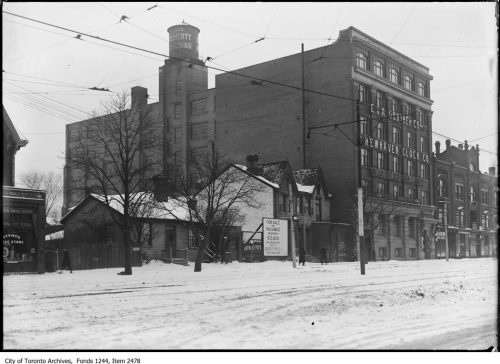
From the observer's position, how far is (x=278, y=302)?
15.5 metres

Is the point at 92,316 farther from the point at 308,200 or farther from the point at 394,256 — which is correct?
the point at 394,256

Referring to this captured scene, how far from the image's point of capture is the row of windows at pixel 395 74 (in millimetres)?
55344

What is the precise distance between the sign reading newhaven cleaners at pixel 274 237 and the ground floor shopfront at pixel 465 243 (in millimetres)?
32469

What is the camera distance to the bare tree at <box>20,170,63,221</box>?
63.4 meters

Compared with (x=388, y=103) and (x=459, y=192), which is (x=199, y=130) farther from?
(x=459, y=192)

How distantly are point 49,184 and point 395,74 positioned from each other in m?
39.1

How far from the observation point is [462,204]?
75562 mm

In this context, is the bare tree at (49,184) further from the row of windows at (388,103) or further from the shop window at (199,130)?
the row of windows at (388,103)

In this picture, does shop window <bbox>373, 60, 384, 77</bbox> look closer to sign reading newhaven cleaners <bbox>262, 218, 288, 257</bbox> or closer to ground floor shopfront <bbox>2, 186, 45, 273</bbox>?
sign reading newhaven cleaners <bbox>262, 218, 288, 257</bbox>

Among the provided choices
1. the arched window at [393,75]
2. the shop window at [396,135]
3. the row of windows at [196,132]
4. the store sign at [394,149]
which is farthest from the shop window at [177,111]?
the arched window at [393,75]

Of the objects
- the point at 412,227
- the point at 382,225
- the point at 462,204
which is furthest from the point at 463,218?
the point at 382,225

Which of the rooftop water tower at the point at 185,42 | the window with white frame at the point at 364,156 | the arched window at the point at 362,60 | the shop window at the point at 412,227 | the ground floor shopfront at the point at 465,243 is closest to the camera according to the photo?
the arched window at the point at 362,60

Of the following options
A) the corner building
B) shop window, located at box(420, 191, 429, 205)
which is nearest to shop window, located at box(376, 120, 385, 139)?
the corner building

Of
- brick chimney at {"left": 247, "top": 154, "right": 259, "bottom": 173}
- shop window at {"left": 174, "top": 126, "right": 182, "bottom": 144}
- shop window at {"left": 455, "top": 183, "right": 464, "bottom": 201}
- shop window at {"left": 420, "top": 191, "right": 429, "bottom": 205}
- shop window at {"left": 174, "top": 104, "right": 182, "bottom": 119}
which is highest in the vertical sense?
shop window at {"left": 174, "top": 104, "right": 182, "bottom": 119}
